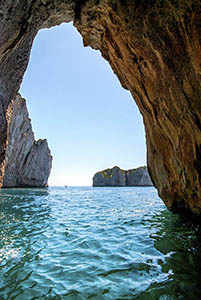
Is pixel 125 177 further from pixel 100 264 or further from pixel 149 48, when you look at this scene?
pixel 149 48

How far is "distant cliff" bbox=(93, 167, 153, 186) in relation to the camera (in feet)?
357

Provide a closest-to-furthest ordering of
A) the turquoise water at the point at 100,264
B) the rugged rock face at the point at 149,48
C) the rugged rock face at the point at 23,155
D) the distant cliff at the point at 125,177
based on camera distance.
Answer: the turquoise water at the point at 100,264, the rugged rock face at the point at 149,48, the rugged rock face at the point at 23,155, the distant cliff at the point at 125,177

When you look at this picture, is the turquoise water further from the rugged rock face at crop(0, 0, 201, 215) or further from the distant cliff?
the distant cliff

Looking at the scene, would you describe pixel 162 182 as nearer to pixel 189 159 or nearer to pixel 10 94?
pixel 189 159

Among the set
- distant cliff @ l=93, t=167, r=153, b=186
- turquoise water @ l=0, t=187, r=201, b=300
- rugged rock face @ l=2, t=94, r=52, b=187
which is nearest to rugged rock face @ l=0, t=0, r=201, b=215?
turquoise water @ l=0, t=187, r=201, b=300

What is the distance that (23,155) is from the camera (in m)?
55.1

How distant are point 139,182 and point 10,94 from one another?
113m

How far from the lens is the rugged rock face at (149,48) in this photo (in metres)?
4.25

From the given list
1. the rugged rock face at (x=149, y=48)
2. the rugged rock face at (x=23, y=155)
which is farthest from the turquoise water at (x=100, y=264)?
the rugged rock face at (x=23, y=155)

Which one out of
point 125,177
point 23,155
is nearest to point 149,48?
point 23,155

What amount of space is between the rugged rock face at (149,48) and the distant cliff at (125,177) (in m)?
101

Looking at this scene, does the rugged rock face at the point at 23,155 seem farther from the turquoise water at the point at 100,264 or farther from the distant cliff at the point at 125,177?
the distant cliff at the point at 125,177

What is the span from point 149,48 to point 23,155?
55964 millimetres

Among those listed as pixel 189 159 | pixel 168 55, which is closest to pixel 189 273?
pixel 189 159
